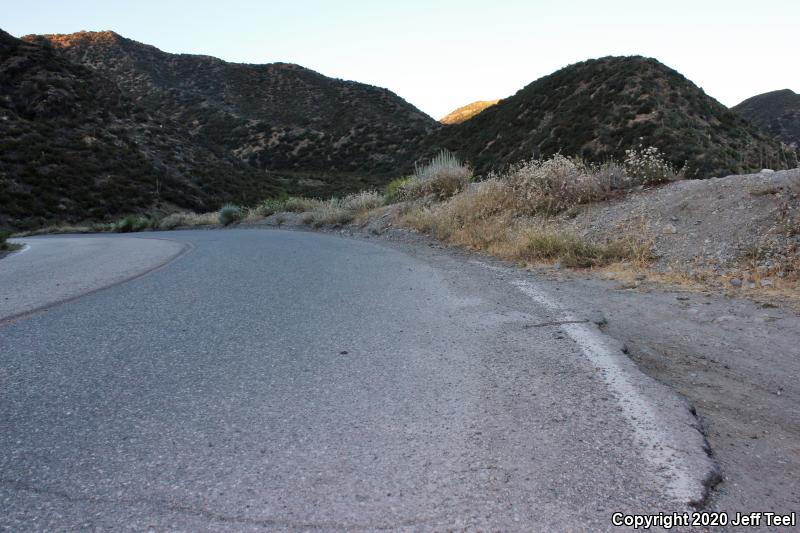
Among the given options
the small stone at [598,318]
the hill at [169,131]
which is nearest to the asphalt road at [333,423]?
the small stone at [598,318]

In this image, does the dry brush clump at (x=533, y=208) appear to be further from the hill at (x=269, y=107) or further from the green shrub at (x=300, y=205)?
the hill at (x=269, y=107)

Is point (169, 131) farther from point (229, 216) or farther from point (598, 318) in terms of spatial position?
point (598, 318)

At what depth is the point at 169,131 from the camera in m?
46.2

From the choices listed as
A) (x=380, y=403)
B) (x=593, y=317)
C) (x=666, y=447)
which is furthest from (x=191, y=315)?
(x=666, y=447)

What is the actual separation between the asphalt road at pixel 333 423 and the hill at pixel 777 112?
5030 centimetres

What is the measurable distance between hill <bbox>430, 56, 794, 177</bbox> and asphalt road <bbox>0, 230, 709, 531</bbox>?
25327 mm

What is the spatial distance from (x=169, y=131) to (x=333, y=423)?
48173mm

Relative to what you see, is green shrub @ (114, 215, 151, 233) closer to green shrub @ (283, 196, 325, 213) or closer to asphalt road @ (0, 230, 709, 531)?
green shrub @ (283, 196, 325, 213)

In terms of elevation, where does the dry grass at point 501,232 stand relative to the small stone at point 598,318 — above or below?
above

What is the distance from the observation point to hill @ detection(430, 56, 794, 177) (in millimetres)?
29578

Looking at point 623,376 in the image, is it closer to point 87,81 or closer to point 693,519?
point 693,519

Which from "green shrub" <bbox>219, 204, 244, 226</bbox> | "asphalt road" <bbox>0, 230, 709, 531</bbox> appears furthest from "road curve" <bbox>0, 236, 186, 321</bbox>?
"green shrub" <bbox>219, 204, 244, 226</bbox>

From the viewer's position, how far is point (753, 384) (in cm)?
338

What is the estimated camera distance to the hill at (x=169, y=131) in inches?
1293
